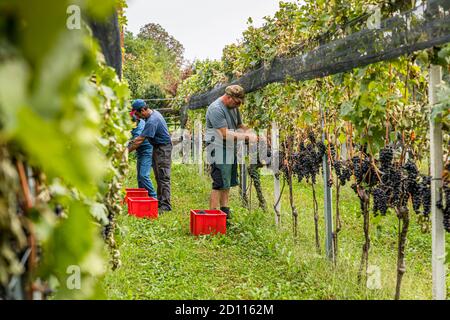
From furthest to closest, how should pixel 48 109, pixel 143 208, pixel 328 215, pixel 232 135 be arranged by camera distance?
pixel 143 208 → pixel 232 135 → pixel 328 215 → pixel 48 109

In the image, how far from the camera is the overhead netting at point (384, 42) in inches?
120

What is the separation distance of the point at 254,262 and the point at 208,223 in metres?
1.14

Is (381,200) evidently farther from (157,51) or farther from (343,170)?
(157,51)

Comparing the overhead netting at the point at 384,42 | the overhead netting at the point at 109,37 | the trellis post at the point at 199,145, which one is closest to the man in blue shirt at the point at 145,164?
the overhead netting at the point at 384,42

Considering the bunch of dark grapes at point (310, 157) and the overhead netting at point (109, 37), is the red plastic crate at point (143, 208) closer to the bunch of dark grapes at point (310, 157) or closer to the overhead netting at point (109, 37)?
the bunch of dark grapes at point (310, 157)

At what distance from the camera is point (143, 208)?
23.8 feet

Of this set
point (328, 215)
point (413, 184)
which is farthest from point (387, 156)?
point (328, 215)

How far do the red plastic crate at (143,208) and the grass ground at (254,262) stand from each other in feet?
0.46

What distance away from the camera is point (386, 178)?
371cm

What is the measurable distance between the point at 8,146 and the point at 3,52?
1.16 feet

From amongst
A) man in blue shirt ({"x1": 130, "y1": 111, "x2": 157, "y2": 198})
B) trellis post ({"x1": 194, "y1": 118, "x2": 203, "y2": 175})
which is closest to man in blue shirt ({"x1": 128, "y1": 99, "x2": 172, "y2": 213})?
man in blue shirt ({"x1": 130, "y1": 111, "x2": 157, "y2": 198})

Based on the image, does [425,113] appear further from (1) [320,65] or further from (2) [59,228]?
(2) [59,228]

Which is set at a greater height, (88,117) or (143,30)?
(143,30)
